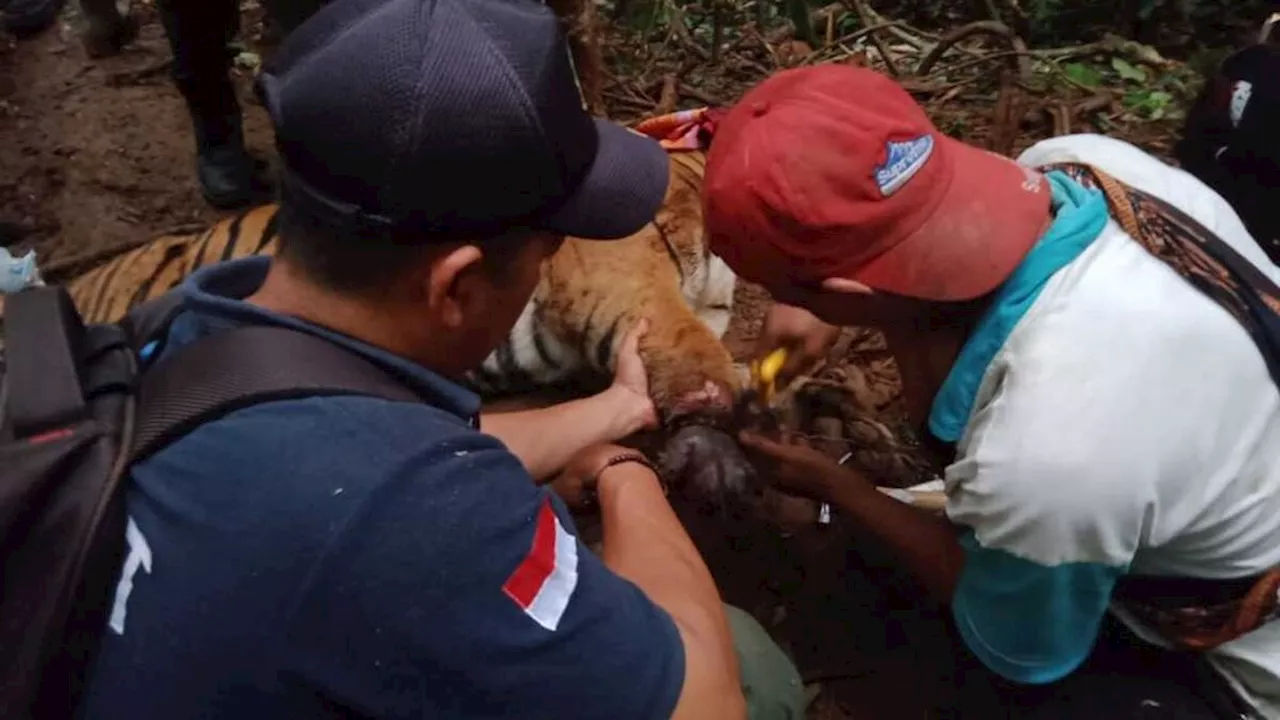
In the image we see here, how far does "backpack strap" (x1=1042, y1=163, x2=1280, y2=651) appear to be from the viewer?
2061 millimetres

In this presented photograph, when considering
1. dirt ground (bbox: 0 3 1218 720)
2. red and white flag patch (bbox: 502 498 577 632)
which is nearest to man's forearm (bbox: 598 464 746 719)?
red and white flag patch (bbox: 502 498 577 632)

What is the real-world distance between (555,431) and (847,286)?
0.81m

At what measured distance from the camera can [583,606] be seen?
1.46 meters

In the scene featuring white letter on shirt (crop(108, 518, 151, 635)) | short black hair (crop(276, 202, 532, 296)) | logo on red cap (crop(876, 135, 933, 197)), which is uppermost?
short black hair (crop(276, 202, 532, 296))

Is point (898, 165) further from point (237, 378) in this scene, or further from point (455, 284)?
point (237, 378)

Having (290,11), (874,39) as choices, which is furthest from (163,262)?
(874,39)

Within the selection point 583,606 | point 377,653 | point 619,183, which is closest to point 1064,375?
point 619,183

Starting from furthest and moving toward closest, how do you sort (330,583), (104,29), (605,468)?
(104,29) < (605,468) < (330,583)

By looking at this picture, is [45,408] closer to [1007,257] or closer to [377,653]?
[377,653]

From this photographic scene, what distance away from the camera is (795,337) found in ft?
9.86

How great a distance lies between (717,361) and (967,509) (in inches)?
43.1

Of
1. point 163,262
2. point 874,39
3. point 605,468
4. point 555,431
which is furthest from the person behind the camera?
point 874,39

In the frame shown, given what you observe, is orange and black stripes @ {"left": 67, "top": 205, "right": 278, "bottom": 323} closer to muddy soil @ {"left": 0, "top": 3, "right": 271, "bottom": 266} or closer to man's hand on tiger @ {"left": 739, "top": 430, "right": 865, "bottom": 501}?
muddy soil @ {"left": 0, "top": 3, "right": 271, "bottom": 266}

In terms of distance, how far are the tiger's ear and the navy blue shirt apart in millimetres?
172
